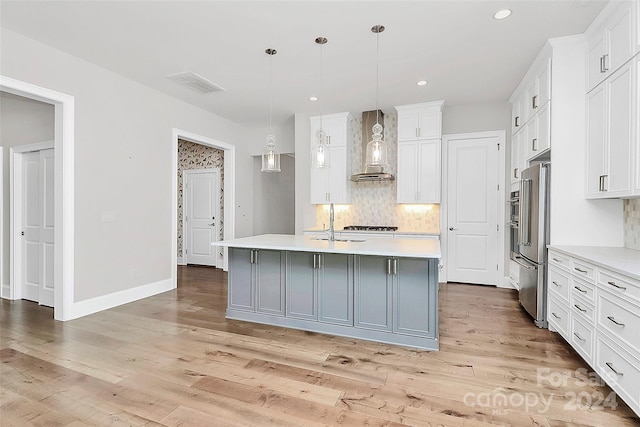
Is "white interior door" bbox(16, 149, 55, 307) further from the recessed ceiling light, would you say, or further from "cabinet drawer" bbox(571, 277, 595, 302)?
"cabinet drawer" bbox(571, 277, 595, 302)

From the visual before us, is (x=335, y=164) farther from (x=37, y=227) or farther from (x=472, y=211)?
(x=37, y=227)

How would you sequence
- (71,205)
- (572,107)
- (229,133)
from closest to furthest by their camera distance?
(572,107)
(71,205)
(229,133)

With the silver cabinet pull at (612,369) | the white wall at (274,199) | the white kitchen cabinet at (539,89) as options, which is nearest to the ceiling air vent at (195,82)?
the white wall at (274,199)

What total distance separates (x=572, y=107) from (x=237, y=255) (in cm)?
367

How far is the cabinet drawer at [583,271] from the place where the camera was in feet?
7.68

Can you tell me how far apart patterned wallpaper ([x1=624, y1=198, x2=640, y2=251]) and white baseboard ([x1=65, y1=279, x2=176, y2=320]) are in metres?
5.39

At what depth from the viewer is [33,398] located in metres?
2.09

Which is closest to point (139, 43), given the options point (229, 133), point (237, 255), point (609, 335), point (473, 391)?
point (237, 255)

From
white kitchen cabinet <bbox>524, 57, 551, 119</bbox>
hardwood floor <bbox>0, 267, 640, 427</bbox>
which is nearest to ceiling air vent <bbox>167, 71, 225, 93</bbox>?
hardwood floor <bbox>0, 267, 640, 427</bbox>

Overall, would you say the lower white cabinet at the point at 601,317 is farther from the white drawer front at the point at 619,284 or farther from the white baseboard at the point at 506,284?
the white baseboard at the point at 506,284

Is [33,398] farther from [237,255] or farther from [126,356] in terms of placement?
[237,255]

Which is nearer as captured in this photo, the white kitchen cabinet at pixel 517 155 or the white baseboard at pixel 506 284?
the white kitchen cabinet at pixel 517 155

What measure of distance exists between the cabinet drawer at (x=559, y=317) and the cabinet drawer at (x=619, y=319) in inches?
23.9

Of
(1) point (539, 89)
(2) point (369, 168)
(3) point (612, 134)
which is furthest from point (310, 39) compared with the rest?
(3) point (612, 134)
